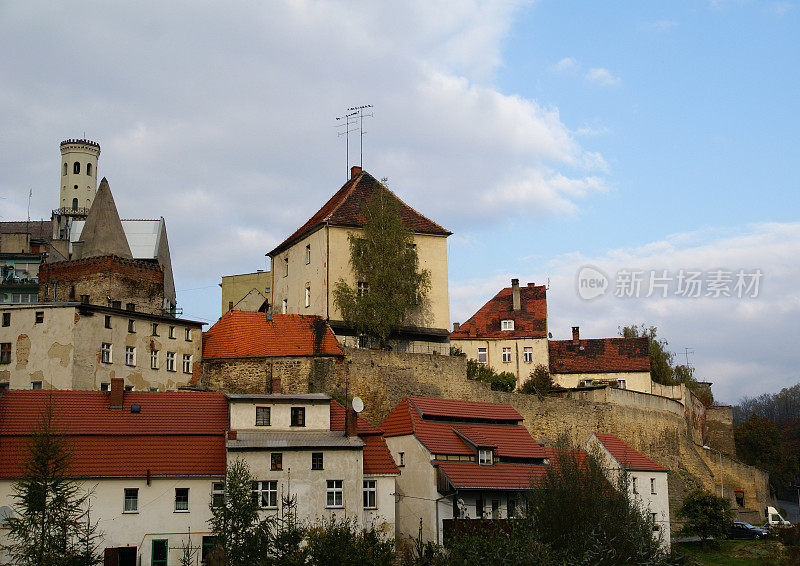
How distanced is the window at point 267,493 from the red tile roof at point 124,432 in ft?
5.33

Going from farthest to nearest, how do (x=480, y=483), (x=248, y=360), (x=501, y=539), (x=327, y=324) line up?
(x=327, y=324) → (x=248, y=360) → (x=480, y=483) → (x=501, y=539)

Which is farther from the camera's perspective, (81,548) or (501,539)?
(81,548)

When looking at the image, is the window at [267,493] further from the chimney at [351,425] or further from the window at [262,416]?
the chimney at [351,425]

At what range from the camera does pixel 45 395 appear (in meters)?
39.7

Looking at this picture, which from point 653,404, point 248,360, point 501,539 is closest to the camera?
point 501,539

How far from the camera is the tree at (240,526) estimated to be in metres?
31.7

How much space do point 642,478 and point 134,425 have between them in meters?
29.5

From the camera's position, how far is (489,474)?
43750mm

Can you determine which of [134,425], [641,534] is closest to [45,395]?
[134,425]

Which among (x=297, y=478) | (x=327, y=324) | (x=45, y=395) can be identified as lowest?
(x=297, y=478)

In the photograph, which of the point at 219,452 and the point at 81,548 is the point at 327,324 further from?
the point at 81,548

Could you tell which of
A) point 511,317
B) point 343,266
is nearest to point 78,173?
point 511,317

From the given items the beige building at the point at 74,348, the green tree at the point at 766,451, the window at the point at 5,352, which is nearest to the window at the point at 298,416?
the beige building at the point at 74,348

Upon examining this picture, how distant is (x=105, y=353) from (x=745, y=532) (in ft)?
140
